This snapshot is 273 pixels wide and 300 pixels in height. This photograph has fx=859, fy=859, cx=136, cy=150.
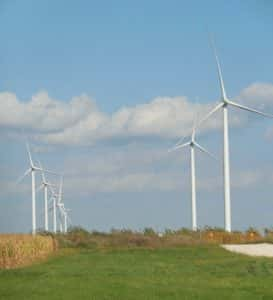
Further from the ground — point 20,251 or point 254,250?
point 20,251

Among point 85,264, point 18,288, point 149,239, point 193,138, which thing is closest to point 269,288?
point 18,288

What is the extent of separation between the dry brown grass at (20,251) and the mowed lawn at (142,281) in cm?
529

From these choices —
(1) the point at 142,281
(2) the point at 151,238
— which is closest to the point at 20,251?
(2) the point at 151,238

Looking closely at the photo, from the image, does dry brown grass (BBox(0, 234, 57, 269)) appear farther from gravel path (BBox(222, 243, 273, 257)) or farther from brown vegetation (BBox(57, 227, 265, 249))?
gravel path (BBox(222, 243, 273, 257))

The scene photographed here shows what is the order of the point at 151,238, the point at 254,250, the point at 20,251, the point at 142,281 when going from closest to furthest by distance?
1. the point at 142,281
2. the point at 20,251
3. the point at 254,250
4. the point at 151,238

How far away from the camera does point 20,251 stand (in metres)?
37.3

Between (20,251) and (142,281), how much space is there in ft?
52.2

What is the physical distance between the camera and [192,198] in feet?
174

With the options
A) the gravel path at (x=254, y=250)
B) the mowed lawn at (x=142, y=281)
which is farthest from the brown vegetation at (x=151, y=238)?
the mowed lawn at (x=142, y=281)

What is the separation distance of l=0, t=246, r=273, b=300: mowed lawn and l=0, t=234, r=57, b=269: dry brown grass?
5.29m

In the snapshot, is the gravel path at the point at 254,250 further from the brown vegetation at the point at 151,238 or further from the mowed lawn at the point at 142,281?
the mowed lawn at the point at 142,281

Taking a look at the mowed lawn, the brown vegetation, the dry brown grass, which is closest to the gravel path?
the brown vegetation

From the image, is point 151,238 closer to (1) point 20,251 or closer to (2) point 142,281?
(1) point 20,251

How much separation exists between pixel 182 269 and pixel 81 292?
332 inches
